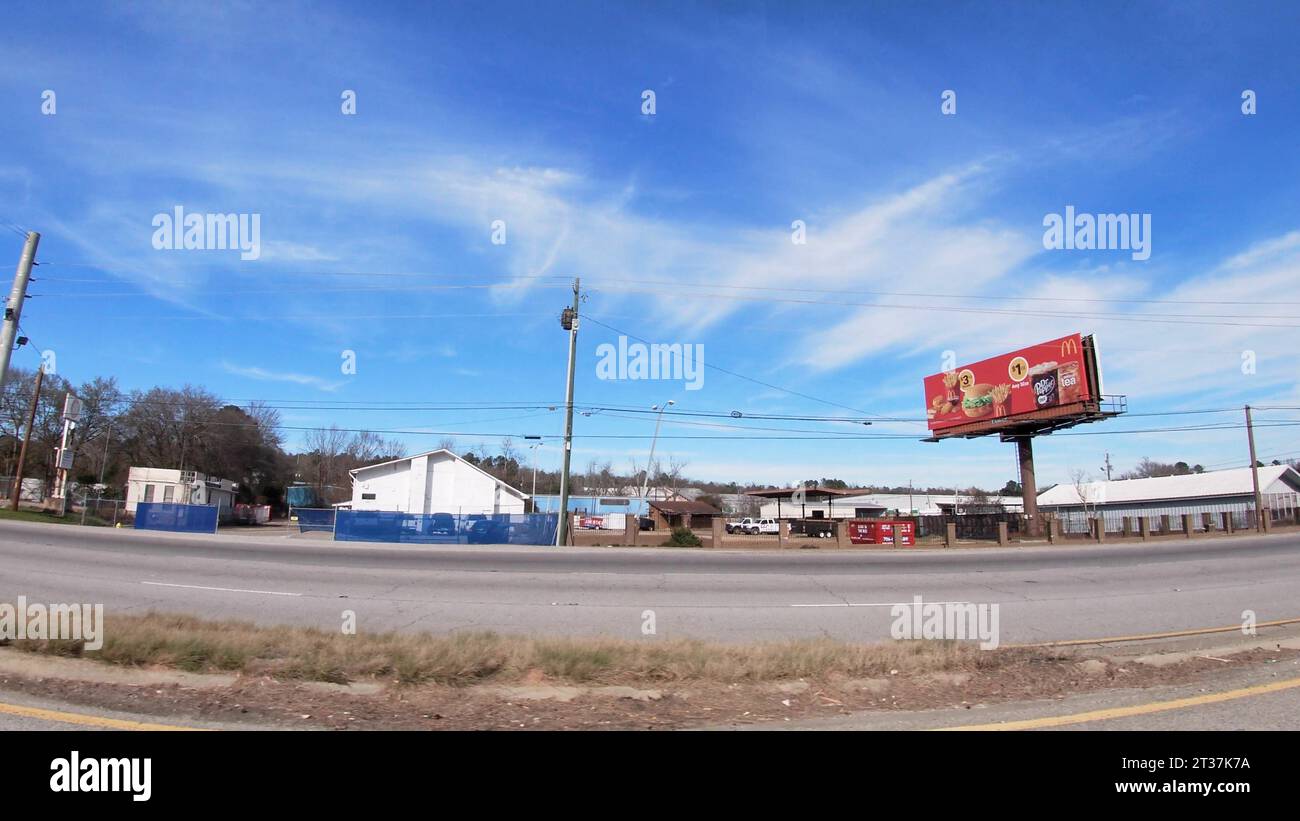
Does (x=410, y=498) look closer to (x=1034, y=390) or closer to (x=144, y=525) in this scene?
(x=144, y=525)

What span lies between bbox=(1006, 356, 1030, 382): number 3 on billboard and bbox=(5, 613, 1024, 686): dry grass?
145 feet

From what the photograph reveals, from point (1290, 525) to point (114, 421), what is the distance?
3706 inches

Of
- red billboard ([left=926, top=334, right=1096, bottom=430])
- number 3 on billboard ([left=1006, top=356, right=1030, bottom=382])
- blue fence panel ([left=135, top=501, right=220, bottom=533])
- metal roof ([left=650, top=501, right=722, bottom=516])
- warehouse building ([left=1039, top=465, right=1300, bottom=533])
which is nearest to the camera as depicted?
blue fence panel ([left=135, top=501, right=220, bottom=533])

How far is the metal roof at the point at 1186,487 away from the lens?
192ft

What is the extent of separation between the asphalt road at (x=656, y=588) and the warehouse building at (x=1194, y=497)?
111 ft

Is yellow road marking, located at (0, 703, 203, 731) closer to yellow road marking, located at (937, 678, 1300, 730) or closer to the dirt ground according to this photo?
the dirt ground

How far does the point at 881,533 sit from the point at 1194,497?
43765 mm

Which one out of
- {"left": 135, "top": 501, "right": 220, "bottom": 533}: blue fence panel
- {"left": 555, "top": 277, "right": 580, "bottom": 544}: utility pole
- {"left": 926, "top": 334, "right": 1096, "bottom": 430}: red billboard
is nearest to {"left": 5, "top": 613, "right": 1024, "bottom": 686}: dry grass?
{"left": 555, "top": 277, "right": 580, "bottom": 544}: utility pole

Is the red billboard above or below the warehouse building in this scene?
above

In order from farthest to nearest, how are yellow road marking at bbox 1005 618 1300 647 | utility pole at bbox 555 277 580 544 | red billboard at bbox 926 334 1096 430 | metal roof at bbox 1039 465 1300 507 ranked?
metal roof at bbox 1039 465 1300 507
red billboard at bbox 926 334 1096 430
utility pole at bbox 555 277 580 544
yellow road marking at bbox 1005 618 1300 647

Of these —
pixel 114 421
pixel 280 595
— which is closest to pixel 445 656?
pixel 280 595

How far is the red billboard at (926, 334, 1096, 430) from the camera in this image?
42938 mm

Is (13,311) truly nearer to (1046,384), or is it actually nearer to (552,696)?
(552,696)
